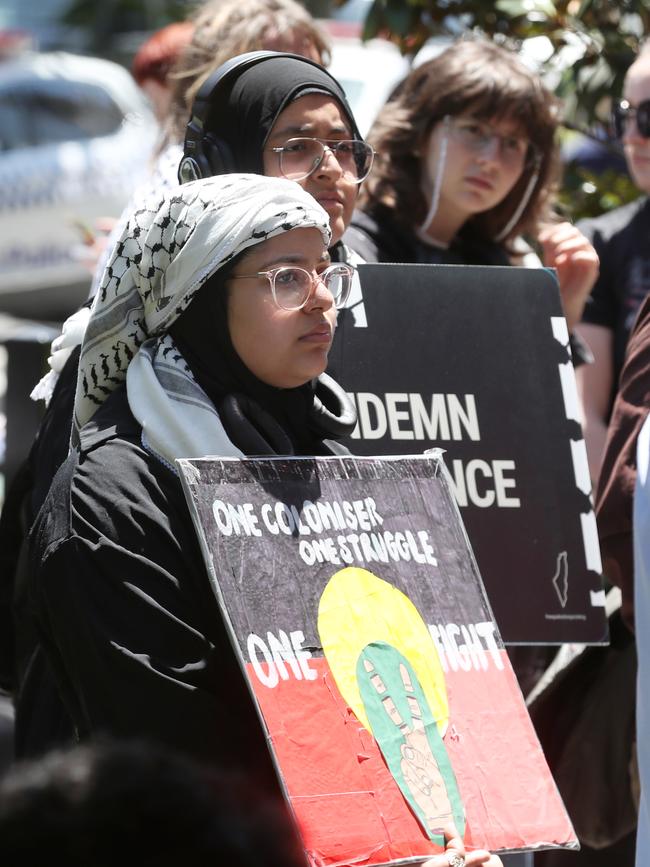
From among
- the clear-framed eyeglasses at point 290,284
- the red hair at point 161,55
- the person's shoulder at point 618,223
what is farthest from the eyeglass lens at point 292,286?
the red hair at point 161,55

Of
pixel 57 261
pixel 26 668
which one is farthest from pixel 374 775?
pixel 57 261

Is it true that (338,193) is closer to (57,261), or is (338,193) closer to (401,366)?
(401,366)

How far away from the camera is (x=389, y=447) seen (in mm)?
2967

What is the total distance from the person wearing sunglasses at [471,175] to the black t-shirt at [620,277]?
0.42 m

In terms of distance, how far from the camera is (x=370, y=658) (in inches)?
88.0

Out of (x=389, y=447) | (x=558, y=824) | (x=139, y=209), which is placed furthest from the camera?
(x=389, y=447)

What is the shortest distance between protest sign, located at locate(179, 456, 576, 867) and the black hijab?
75 centimetres

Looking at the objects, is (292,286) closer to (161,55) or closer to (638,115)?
(638,115)

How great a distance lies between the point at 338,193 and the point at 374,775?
1.24 metres

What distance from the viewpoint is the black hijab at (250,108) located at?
2.89 meters

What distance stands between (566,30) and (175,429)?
3.41 metres

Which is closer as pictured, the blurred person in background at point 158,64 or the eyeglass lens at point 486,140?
the eyeglass lens at point 486,140

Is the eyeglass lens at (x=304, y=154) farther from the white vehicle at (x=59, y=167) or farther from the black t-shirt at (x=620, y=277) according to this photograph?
the white vehicle at (x=59, y=167)

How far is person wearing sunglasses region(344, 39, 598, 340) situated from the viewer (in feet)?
11.7
